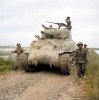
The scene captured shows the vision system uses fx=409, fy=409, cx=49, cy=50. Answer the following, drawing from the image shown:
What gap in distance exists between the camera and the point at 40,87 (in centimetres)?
1600

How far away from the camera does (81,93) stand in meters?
14.9

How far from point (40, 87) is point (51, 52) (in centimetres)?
339

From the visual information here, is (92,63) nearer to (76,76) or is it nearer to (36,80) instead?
(76,76)

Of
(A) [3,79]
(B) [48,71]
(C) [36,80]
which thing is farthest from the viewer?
(B) [48,71]

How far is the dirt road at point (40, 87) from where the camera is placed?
14.5 meters

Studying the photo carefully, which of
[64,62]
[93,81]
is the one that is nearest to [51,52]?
[64,62]

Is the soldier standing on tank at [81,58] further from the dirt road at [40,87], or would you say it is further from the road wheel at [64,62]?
the road wheel at [64,62]

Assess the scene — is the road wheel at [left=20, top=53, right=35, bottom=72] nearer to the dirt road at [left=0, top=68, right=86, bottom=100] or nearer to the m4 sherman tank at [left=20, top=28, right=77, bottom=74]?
the m4 sherman tank at [left=20, top=28, right=77, bottom=74]

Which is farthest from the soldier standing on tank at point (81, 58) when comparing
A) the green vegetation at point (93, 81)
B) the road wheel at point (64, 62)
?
the road wheel at point (64, 62)

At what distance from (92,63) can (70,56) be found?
6.27ft

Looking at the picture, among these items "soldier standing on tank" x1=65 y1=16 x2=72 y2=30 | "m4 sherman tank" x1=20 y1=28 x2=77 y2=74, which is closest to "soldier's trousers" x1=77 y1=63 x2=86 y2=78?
"m4 sherman tank" x1=20 y1=28 x2=77 y2=74

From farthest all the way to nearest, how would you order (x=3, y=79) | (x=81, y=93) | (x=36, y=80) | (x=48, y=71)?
(x=48, y=71), (x=3, y=79), (x=36, y=80), (x=81, y=93)

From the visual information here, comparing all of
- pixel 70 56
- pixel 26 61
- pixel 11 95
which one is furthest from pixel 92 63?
pixel 11 95

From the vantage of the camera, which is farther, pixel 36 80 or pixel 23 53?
pixel 23 53
